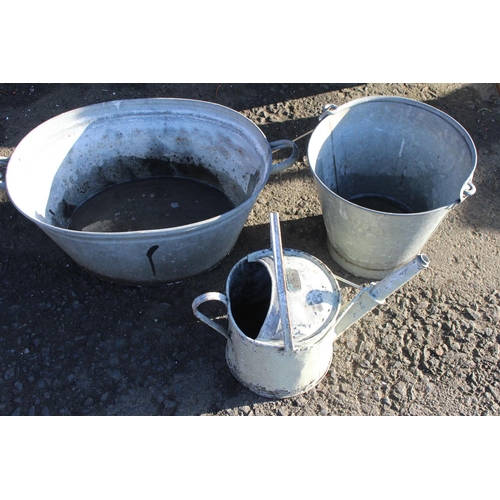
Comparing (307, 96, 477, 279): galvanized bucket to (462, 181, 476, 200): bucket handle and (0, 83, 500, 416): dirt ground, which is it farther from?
(0, 83, 500, 416): dirt ground

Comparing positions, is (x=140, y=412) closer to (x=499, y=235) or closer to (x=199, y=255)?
(x=199, y=255)

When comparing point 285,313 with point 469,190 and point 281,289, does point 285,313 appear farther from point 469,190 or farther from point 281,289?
point 469,190

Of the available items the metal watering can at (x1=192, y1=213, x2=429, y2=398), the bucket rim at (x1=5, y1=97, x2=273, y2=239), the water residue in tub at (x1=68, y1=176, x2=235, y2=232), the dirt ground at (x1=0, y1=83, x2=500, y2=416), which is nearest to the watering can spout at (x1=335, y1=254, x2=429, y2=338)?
the metal watering can at (x1=192, y1=213, x2=429, y2=398)

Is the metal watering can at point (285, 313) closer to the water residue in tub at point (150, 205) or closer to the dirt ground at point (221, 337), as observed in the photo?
the dirt ground at point (221, 337)

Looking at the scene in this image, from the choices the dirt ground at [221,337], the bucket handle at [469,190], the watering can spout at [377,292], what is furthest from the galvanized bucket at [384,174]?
the watering can spout at [377,292]

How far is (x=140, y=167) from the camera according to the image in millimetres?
3209

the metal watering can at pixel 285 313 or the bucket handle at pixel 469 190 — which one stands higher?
the bucket handle at pixel 469 190

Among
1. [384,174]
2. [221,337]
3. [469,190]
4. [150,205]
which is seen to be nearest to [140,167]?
[150,205]

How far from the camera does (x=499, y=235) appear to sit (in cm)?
309

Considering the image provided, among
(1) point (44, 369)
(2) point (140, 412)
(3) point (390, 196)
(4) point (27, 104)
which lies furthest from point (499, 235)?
(4) point (27, 104)

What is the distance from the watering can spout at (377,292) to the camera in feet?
6.03

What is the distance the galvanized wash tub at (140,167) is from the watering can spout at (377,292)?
2.28 ft

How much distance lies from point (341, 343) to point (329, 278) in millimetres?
632

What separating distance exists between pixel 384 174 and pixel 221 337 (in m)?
1.47
